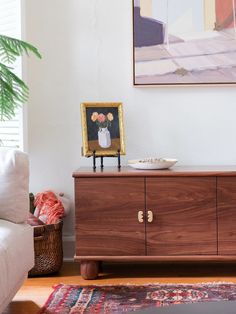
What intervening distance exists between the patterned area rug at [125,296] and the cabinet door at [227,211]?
260 mm

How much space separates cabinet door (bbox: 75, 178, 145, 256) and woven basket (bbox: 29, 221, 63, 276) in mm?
188

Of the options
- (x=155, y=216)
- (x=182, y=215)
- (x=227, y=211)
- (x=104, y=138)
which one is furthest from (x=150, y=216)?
(x=104, y=138)

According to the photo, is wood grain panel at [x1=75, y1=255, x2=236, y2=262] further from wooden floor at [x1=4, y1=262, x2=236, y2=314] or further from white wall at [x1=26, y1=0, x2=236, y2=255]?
white wall at [x1=26, y1=0, x2=236, y2=255]

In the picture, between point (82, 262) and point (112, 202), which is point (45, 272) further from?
point (112, 202)

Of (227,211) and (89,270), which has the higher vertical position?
(227,211)

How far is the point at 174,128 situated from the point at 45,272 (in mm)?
1180

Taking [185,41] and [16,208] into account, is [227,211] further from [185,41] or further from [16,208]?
[16,208]

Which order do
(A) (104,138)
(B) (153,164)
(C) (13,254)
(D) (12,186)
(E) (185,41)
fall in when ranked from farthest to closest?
(E) (185,41), (A) (104,138), (B) (153,164), (D) (12,186), (C) (13,254)

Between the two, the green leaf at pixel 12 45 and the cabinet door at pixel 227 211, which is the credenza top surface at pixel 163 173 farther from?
the green leaf at pixel 12 45

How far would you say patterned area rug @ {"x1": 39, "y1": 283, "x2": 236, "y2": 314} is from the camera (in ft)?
9.39

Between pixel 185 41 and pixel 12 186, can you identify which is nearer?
pixel 12 186

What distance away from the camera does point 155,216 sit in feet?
11.1

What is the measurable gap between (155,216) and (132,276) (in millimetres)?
394

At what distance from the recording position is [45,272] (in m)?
3.51
